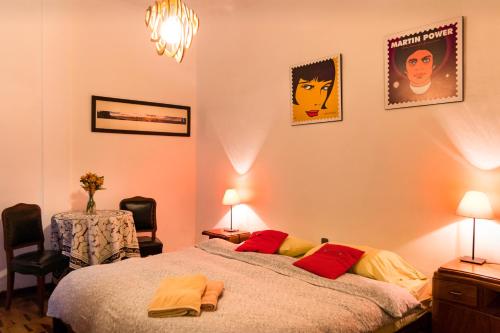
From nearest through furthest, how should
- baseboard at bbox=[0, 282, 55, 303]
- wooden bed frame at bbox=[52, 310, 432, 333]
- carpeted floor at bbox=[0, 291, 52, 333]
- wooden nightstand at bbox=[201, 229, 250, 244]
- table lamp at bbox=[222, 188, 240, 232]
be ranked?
wooden bed frame at bbox=[52, 310, 432, 333] → carpeted floor at bbox=[0, 291, 52, 333] → baseboard at bbox=[0, 282, 55, 303] → wooden nightstand at bbox=[201, 229, 250, 244] → table lamp at bbox=[222, 188, 240, 232]

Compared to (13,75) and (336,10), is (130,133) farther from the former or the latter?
(336,10)

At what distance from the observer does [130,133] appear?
462 centimetres

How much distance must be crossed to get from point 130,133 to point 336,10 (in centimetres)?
271

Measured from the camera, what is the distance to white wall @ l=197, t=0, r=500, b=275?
2699 millimetres

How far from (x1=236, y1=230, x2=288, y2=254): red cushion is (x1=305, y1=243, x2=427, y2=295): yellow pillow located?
2.44 ft

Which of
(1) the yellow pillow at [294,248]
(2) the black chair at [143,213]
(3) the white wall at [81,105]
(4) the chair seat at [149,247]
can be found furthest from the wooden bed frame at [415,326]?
(2) the black chair at [143,213]

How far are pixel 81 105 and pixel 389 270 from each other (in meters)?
3.58

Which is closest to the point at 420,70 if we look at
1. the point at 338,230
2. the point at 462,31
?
the point at 462,31

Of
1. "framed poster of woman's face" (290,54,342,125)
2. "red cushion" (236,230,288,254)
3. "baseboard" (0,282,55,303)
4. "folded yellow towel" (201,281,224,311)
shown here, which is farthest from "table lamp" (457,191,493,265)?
"baseboard" (0,282,55,303)

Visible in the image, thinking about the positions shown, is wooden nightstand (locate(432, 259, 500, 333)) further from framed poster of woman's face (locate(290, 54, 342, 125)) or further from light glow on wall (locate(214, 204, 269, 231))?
light glow on wall (locate(214, 204, 269, 231))

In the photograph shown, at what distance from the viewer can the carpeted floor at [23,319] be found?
9.92 feet

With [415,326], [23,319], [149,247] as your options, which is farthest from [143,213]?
[415,326]

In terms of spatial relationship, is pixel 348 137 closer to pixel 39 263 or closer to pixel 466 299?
pixel 466 299

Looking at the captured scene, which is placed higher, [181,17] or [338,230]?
[181,17]
